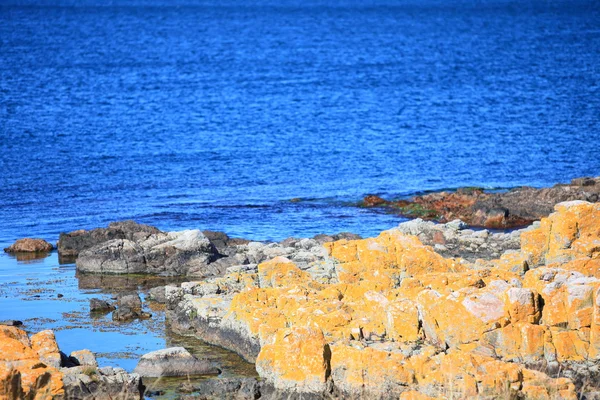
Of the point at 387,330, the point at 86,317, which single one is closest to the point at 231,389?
the point at 387,330

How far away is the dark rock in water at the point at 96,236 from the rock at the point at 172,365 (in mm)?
12379

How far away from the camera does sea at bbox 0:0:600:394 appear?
119 feet

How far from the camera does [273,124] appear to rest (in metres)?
66.7

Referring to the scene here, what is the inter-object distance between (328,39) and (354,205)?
9691 cm

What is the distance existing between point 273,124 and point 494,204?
109 feet

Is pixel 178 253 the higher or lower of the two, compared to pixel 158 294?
higher

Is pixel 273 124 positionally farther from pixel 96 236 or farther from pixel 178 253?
pixel 178 253

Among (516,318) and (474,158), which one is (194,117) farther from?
(516,318)

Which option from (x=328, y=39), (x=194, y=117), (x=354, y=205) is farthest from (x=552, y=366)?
(x=328, y=39)

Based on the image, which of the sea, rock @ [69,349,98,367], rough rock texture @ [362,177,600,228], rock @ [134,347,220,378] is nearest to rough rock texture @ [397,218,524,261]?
rough rock texture @ [362,177,600,228]

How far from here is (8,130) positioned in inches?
2370

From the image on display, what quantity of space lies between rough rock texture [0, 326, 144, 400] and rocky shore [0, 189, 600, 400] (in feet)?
0.09

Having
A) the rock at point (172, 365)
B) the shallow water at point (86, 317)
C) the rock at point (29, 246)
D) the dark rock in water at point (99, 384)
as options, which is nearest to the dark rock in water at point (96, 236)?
the shallow water at point (86, 317)

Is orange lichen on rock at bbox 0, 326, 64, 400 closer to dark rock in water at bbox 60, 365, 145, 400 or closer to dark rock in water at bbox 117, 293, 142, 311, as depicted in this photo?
dark rock in water at bbox 60, 365, 145, 400
